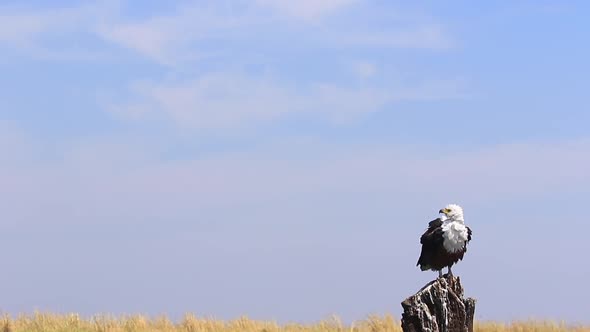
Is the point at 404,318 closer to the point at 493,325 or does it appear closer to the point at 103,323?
the point at 493,325

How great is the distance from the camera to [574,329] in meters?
18.0

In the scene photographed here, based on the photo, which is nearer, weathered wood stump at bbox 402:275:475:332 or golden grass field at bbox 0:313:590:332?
weathered wood stump at bbox 402:275:475:332

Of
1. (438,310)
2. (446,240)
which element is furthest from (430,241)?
(438,310)

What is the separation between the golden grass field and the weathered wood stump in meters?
7.29

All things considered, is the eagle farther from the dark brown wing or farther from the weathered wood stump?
the weathered wood stump

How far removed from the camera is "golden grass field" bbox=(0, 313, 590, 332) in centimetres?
1745

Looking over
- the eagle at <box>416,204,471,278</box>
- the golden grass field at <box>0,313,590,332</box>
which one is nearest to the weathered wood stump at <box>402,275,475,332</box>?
the eagle at <box>416,204,471,278</box>

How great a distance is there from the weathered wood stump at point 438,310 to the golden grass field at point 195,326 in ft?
23.9

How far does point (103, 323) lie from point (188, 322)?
1906mm

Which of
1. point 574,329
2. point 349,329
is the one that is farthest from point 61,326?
point 574,329

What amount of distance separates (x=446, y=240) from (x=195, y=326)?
7553 mm

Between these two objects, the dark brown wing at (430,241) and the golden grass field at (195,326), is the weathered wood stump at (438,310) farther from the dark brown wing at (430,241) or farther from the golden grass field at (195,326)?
the golden grass field at (195,326)

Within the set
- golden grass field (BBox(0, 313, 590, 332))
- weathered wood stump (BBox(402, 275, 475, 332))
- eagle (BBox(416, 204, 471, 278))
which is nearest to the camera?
weathered wood stump (BBox(402, 275, 475, 332))

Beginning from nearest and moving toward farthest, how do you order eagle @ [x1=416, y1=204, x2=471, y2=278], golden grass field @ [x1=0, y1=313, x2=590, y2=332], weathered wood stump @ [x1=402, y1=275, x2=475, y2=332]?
weathered wood stump @ [x1=402, y1=275, x2=475, y2=332]
eagle @ [x1=416, y1=204, x2=471, y2=278]
golden grass field @ [x1=0, y1=313, x2=590, y2=332]
